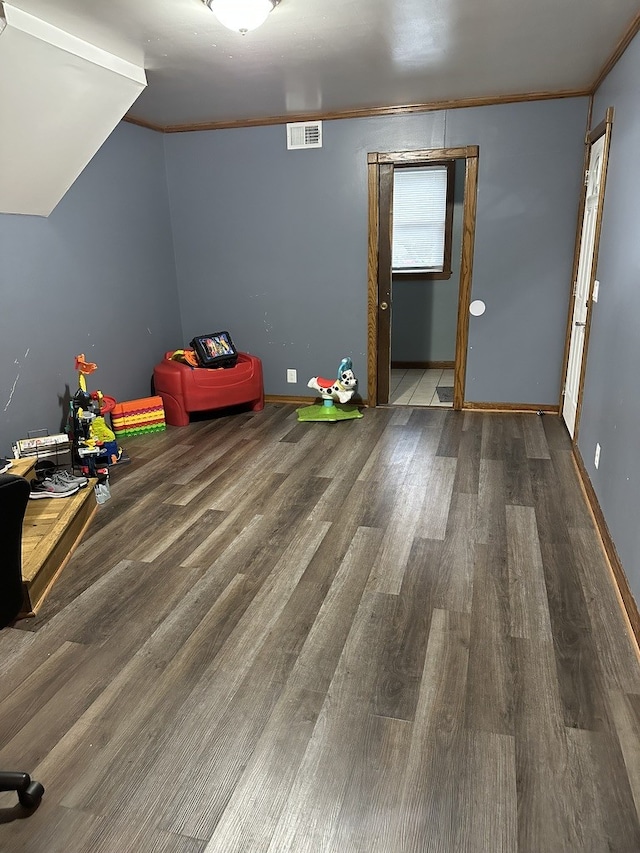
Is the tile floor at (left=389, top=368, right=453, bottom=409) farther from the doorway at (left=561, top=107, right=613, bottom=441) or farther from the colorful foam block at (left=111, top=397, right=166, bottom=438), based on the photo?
the colorful foam block at (left=111, top=397, right=166, bottom=438)

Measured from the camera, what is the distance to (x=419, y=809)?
151 cm

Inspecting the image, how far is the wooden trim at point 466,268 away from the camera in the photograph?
4461 millimetres

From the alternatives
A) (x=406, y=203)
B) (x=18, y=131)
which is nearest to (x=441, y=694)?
(x=18, y=131)

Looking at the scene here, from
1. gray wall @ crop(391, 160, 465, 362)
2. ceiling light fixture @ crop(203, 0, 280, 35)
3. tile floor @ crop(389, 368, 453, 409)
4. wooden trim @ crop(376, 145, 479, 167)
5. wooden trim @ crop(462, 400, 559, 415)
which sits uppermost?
ceiling light fixture @ crop(203, 0, 280, 35)

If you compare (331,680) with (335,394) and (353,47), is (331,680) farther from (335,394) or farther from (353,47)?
(335,394)

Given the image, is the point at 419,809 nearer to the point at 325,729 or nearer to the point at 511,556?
the point at 325,729

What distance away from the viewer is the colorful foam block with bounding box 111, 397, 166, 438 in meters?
4.52

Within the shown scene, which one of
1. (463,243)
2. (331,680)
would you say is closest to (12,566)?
(331,680)

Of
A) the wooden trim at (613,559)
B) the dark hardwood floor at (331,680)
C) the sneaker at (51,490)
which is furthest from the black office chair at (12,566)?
the wooden trim at (613,559)

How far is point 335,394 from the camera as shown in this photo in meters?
4.93

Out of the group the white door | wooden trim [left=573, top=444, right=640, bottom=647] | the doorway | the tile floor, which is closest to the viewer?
wooden trim [left=573, top=444, right=640, bottom=647]

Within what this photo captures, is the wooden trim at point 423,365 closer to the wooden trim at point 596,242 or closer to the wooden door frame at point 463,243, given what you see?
the wooden door frame at point 463,243

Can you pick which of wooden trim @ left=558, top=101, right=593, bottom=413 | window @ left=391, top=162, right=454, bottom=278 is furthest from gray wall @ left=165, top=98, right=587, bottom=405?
window @ left=391, top=162, right=454, bottom=278

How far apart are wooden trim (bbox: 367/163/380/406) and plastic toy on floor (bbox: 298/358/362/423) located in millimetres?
192
